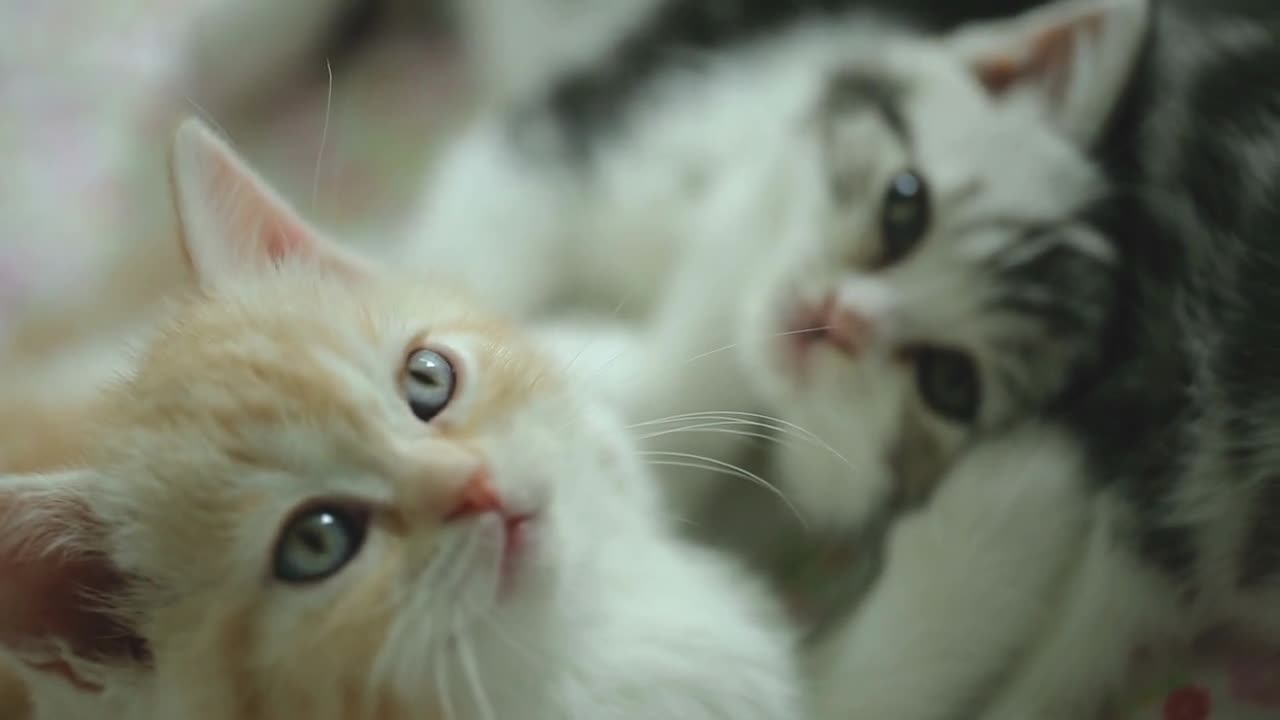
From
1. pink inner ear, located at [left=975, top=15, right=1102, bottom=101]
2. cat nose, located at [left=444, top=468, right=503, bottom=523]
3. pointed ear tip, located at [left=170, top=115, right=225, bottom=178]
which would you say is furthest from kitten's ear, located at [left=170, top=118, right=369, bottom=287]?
pink inner ear, located at [left=975, top=15, right=1102, bottom=101]

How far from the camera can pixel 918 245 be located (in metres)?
0.96

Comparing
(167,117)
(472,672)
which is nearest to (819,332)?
(472,672)

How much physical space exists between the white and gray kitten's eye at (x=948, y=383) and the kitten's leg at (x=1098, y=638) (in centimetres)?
17

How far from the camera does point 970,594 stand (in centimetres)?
86

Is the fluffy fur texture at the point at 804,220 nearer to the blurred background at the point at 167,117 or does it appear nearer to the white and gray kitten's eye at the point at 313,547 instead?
the blurred background at the point at 167,117

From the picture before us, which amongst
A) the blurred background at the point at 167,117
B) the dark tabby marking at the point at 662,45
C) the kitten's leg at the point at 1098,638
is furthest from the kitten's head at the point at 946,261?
the dark tabby marking at the point at 662,45

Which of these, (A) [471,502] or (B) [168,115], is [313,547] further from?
(B) [168,115]

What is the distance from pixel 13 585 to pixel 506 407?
31 centimetres

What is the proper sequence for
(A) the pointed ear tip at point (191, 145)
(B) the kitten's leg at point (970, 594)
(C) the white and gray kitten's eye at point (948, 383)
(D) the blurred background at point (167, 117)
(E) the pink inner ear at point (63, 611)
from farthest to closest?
(D) the blurred background at point (167, 117), (C) the white and gray kitten's eye at point (948, 383), (B) the kitten's leg at point (970, 594), (A) the pointed ear tip at point (191, 145), (E) the pink inner ear at point (63, 611)

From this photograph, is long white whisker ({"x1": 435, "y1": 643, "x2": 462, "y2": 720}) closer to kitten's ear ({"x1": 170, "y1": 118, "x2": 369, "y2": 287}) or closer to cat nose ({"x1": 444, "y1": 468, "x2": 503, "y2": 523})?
cat nose ({"x1": 444, "y1": 468, "x2": 503, "y2": 523})

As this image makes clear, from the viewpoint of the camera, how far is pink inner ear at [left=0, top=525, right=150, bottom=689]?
603 mm

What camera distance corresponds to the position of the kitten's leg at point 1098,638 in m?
0.83

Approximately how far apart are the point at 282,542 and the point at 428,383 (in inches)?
5.8

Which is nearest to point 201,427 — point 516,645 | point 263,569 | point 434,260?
point 263,569
